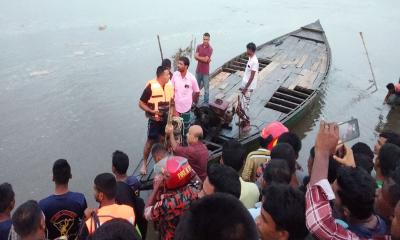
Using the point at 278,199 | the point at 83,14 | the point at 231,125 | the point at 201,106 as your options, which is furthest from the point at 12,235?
the point at 83,14

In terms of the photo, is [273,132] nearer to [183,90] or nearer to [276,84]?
[183,90]

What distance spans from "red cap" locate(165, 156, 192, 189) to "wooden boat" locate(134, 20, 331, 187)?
2.68 meters

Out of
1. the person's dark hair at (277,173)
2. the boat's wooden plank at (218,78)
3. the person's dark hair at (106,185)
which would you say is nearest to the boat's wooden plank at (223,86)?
the boat's wooden plank at (218,78)

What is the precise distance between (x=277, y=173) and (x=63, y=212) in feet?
6.70

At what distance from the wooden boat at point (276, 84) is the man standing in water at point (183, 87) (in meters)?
0.45

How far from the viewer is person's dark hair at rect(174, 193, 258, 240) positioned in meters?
1.65

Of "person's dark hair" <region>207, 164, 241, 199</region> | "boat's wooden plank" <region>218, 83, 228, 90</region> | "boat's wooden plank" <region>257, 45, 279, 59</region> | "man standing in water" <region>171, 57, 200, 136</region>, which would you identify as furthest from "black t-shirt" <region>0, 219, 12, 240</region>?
"boat's wooden plank" <region>257, 45, 279, 59</region>

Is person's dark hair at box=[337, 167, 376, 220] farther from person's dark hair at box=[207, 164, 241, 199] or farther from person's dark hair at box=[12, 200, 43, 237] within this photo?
person's dark hair at box=[12, 200, 43, 237]

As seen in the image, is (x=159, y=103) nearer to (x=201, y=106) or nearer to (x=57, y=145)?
(x=201, y=106)

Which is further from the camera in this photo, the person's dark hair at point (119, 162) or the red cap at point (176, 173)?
the person's dark hair at point (119, 162)

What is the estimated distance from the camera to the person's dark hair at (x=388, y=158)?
13.4 ft

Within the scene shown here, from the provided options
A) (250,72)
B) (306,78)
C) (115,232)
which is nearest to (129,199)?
(115,232)

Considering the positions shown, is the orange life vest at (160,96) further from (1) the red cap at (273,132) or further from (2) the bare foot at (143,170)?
(1) the red cap at (273,132)

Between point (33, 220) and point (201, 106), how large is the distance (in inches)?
180
